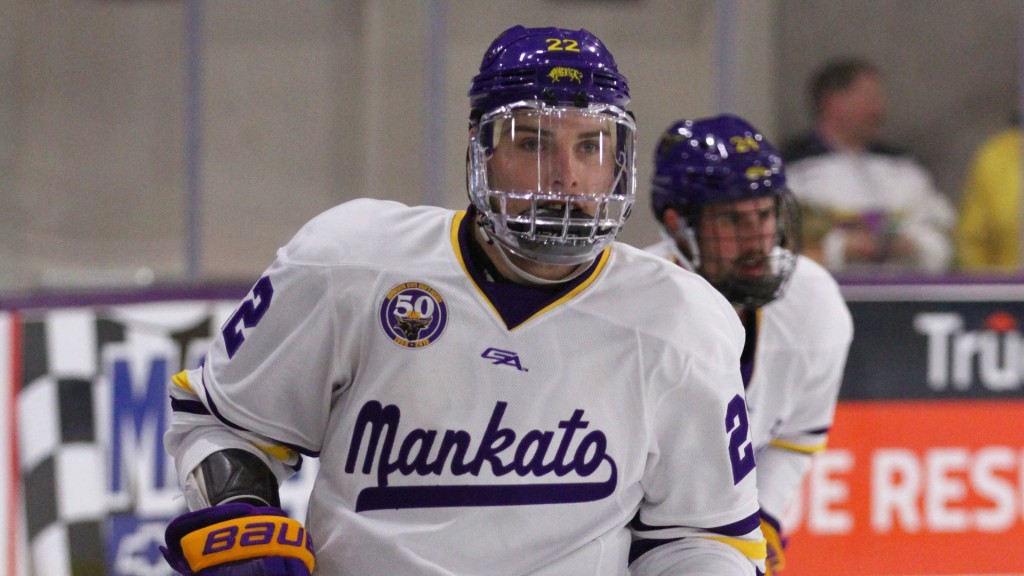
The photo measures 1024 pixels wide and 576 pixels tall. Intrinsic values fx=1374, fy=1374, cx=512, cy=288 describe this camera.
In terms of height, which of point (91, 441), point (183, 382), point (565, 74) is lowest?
point (91, 441)

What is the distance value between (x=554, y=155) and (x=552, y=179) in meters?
0.04

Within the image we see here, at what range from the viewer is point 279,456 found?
193 centimetres

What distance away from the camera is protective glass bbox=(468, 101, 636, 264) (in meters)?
1.82

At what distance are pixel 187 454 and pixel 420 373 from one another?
0.36 meters

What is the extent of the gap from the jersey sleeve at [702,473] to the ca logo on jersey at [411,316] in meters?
0.30

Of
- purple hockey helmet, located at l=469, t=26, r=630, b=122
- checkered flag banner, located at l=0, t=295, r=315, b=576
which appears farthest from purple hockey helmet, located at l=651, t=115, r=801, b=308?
checkered flag banner, located at l=0, t=295, r=315, b=576

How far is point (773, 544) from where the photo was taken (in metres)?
2.84

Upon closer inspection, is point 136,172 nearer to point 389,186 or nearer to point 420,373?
point 389,186

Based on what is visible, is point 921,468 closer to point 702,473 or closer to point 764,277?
point 764,277

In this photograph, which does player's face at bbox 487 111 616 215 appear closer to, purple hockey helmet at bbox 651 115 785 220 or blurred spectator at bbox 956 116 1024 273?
purple hockey helmet at bbox 651 115 785 220

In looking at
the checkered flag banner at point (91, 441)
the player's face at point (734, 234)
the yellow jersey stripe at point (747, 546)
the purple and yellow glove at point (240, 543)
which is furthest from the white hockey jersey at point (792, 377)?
the checkered flag banner at point (91, 441)

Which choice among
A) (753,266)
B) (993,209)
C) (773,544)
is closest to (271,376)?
(753,266)

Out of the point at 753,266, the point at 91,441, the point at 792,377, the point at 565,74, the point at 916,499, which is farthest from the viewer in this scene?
the point at 916,499

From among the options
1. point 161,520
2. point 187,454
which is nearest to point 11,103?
point 161,520
